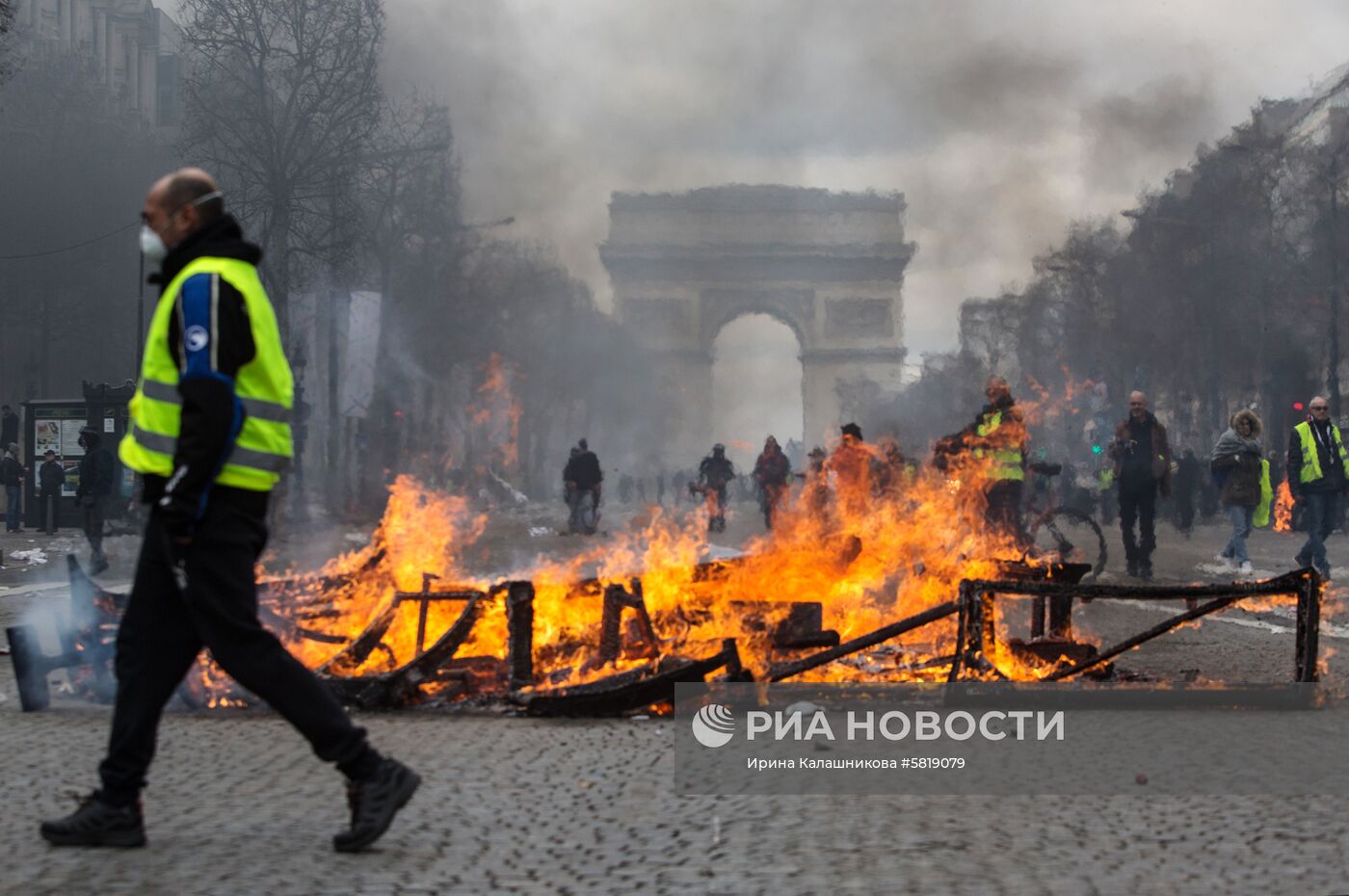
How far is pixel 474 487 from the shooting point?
45062 mm

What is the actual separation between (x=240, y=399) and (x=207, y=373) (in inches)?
5.2

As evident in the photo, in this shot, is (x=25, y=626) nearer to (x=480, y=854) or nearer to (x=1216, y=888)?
(x=480, y=854)

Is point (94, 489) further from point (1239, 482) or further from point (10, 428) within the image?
point (10, 428)

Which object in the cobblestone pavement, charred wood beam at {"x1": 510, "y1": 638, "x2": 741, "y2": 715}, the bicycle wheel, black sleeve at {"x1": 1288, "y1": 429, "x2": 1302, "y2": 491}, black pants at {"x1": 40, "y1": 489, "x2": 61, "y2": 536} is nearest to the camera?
the cobblestone pavement

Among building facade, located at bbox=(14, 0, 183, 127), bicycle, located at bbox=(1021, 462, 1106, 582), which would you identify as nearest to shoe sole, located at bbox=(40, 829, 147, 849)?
bicycle, located at bbox=(1021, 462, 1106, 582)

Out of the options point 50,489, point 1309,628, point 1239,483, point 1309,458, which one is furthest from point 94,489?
point 1309,628

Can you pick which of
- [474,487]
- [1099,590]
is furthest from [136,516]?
[1099,590]

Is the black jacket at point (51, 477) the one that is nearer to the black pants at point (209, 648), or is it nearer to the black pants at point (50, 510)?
the black pants at point (50, 510)

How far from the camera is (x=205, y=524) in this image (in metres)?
4.01

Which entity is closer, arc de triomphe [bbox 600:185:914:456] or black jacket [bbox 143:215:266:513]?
black jacket [bbox 143:215:266:513]

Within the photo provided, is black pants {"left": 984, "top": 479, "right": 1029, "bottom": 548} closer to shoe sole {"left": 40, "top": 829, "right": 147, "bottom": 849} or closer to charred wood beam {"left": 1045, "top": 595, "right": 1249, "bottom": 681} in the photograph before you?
charred wood beam {"left": 1045, "top": 595, "right": 1249, "bottom": 681}

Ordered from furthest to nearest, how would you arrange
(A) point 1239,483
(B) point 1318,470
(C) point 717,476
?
(C) point 717,476
(A) point 1239,483
(B) point 1318,470

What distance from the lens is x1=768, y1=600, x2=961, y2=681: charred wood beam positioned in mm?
6420

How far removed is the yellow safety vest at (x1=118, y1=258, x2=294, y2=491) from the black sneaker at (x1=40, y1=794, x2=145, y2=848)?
0.81 m
